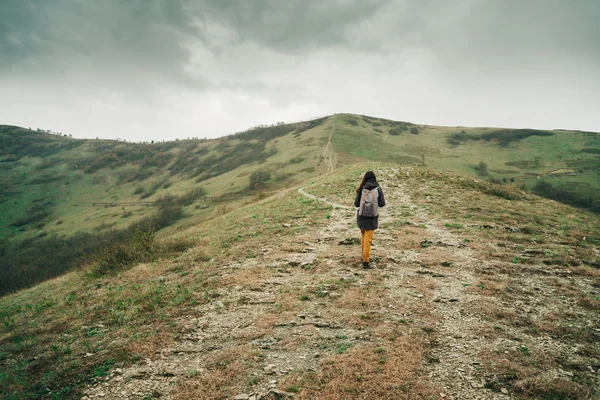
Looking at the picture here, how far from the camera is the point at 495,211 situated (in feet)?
57.7

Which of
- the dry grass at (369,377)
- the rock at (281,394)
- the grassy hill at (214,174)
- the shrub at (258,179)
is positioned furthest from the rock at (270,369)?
the shrub at (258,179)

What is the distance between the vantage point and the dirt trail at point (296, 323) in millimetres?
5430

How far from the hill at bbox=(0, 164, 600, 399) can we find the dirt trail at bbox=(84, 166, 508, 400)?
4 cm

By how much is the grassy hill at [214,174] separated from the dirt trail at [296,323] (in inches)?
1121

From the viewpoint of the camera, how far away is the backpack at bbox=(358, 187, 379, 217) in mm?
9930

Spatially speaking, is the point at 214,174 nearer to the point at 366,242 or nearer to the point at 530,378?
the point at 366,242

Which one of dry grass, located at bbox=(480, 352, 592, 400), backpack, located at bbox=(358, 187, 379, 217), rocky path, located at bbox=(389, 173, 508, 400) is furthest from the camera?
backpack, located at bbox=(358, 187, 379, 217)

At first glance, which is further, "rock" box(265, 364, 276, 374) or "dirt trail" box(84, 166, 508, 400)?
"rock" box(265, 364, 276, 374)

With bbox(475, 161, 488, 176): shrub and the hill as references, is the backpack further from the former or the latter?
bbox(475, 161, 488, 176): shrub

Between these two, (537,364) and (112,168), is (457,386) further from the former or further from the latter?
(112,168)

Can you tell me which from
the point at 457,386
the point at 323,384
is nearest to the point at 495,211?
the point at 457,386

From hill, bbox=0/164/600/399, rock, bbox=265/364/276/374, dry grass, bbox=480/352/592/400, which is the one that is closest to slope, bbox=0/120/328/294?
hill, bbox=0/164/600/399

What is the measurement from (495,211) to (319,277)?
1445cm

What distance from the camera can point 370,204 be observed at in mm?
9953
